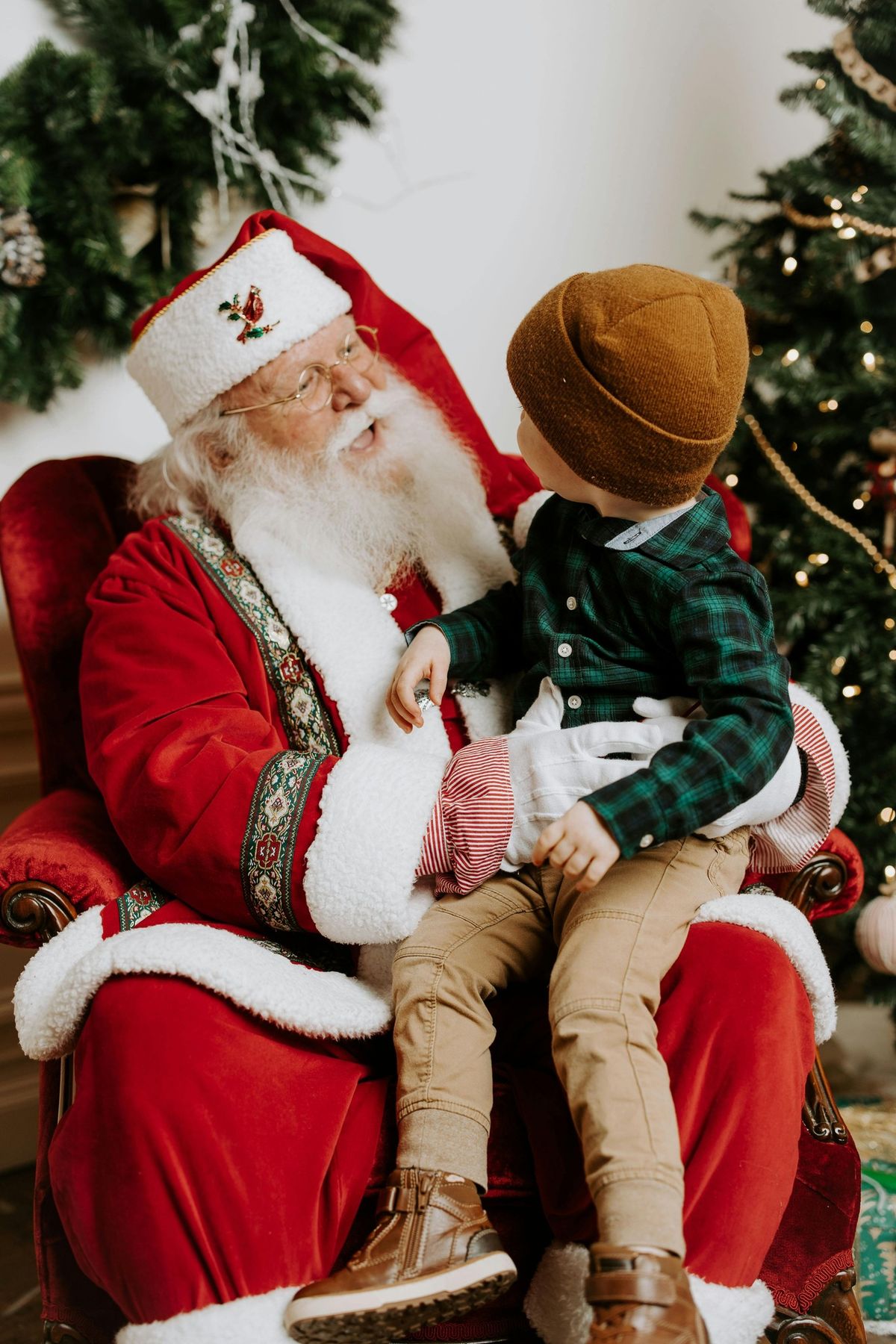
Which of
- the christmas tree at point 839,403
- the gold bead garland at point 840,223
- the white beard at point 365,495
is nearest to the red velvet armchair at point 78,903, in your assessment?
the white beard at point 365,495

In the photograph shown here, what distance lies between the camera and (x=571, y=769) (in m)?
1.45

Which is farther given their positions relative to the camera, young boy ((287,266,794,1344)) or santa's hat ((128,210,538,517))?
santa's hat ((128,210,538,517))

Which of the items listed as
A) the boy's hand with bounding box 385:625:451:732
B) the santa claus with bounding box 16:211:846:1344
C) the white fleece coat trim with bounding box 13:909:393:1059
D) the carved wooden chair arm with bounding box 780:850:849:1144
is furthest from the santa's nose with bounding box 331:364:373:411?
the carved wooden chair arm with bounding box 780:850:849:1144

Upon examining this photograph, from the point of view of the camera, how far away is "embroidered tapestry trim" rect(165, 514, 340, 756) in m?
1.78

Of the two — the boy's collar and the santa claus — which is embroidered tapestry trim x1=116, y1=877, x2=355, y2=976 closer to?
the santa claus

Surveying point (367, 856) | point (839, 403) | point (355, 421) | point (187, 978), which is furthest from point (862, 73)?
point (187, 978)

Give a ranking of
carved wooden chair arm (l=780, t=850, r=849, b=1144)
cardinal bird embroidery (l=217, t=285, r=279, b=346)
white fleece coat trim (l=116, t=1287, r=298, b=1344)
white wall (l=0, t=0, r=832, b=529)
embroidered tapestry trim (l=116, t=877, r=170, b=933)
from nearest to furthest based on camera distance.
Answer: white fleece coat trim (l=116, t=1287, r=298, b=1344) → embroidered tapestry trim (l=116, t=877, r=170, b=933) → carved wooden chair arm (l=780, t=850, r=849, b=1144) → cardinal bird embroidery (l=217, t=285, r=279, b=346) → white wall (l=0, t=0, r=832, b=529)

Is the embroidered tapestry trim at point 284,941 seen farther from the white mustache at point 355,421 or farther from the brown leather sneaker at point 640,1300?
the white mustache at point 355,421

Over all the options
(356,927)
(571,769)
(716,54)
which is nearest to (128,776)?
(356,927)

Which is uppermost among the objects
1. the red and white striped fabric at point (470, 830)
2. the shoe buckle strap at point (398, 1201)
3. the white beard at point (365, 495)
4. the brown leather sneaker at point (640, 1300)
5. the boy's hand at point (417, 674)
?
the white beard at point (365, 495)

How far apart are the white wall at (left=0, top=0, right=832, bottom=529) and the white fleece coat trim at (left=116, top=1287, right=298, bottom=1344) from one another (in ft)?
6.27

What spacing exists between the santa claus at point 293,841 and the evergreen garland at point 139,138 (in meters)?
0.34

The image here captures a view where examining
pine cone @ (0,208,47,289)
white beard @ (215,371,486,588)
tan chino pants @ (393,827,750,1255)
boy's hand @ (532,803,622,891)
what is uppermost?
pine cone @ (0,208,47,289)

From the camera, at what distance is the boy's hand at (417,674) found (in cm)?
158
